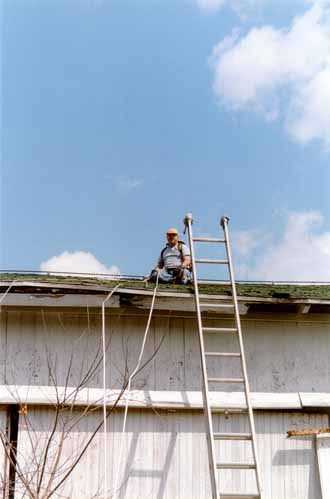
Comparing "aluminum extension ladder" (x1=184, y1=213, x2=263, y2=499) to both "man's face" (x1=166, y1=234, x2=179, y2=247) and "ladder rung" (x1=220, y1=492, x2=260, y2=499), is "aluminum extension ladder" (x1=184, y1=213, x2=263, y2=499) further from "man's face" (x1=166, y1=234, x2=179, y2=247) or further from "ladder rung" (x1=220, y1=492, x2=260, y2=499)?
"man's face" (x1=166, y1=234, x2=179, y2=247)

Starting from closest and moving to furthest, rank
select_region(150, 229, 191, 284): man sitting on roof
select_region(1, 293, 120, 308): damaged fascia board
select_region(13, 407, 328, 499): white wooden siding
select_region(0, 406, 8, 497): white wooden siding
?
select_region(0, 406, 8, 497): white wooden siding, select_region(13, 407, 328, 499): white wooden siding, select_region(1, 293, 120, 308): damaged fascia board, select_region(150, 229, 191, 284): man sitting on roof

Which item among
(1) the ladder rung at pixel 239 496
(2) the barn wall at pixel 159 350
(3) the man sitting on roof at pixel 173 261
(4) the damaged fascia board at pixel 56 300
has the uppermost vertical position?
(3) the man sitting on roof at pixel 173 261

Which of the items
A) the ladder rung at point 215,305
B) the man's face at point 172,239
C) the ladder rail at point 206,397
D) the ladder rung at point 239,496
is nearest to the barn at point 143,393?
the ladder rung at point 215,305

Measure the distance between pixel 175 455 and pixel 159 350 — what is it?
117 centimetres

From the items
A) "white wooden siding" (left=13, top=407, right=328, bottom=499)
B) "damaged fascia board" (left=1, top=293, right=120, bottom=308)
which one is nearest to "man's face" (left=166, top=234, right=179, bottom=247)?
"damaged fascia board" (left=1, top=293, right=120, bottom=308)

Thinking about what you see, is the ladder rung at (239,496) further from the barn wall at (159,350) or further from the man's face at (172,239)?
the man's face at (172,239)

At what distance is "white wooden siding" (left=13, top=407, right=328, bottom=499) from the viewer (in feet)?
24.8

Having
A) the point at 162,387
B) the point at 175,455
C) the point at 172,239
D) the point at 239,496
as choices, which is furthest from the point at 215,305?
the point at 239,496

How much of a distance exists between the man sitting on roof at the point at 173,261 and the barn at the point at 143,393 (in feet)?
2.18

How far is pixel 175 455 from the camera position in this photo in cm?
775

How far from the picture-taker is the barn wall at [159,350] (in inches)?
310

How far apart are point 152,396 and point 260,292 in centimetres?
172

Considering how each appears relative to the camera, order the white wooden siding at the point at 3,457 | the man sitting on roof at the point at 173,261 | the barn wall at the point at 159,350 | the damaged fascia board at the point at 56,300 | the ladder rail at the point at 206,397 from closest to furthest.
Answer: the ladder rail at the point at 206,397
the white wooden siding at the point at 3,457
the damaged fascia board at the point at 56,300
the barn wall at the point at 159,350
the man sitting on roof at the point at 173,261

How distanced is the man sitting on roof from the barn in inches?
26.2
